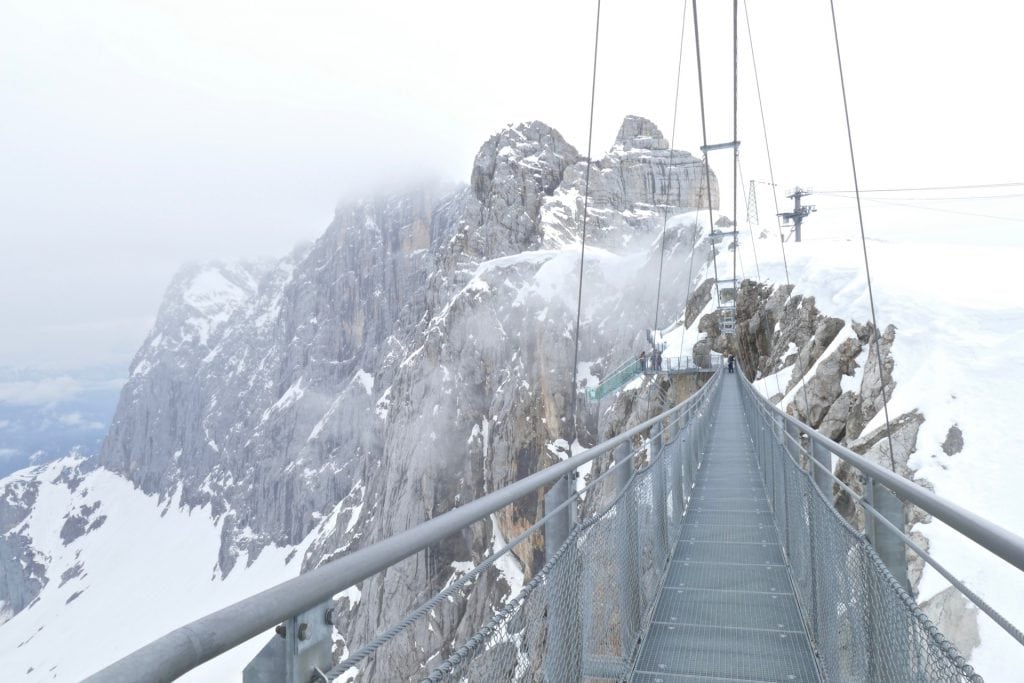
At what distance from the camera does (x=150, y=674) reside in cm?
88

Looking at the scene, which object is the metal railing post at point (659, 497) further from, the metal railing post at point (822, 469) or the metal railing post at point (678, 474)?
the metal railing post at point (822, 469)

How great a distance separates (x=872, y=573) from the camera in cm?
292

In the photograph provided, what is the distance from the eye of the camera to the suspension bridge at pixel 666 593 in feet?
4.26

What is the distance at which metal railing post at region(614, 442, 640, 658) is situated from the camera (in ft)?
13.9

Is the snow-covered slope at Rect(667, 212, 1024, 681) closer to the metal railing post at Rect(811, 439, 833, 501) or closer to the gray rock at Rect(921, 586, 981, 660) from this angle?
the gray rock at Rect(921, 586, 981, 660)

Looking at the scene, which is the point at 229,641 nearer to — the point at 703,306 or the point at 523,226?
the point at 703,306

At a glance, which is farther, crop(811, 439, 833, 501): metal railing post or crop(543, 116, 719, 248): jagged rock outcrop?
crop(543, 116, 719, 248): jagged rock outcrop

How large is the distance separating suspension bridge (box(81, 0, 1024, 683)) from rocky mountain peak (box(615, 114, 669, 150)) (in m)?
88.7

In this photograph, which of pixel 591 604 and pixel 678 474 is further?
pixel 678 474

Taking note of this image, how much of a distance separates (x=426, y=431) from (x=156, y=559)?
13991cm

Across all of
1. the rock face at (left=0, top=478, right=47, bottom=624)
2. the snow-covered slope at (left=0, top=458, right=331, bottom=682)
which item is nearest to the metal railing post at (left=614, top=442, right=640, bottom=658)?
the snow-covered slope at (left=0, top=458, right=331, bottom=682)

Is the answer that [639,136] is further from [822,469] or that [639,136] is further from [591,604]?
[591,604]

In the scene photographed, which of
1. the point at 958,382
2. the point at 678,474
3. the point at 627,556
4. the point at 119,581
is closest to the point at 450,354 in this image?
the point at 958,382

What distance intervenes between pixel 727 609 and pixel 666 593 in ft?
1.94
